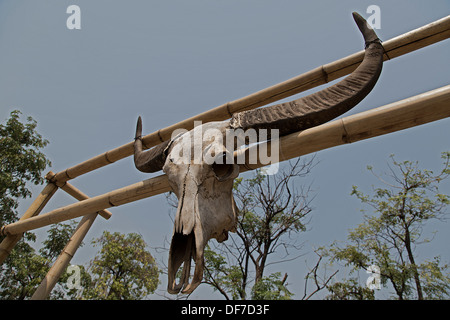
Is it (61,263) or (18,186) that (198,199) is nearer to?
(61,263)

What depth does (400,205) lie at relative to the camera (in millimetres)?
9211

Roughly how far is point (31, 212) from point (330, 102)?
202 inches

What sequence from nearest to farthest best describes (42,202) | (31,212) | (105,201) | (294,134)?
(294,134)
(105,201)
(31,212)
(42,202)

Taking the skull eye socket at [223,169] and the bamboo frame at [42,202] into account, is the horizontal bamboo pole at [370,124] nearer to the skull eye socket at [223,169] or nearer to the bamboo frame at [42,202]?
the skull eye socket at [223,169]

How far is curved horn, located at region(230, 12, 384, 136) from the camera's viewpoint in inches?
75.0

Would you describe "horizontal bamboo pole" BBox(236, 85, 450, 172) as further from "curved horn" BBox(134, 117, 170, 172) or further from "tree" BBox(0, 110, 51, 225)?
"tree" BBox(0, 110, 51, 225)

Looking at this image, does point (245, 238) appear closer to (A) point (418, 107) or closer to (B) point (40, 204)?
(B) point (40, 204)

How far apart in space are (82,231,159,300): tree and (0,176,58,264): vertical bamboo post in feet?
22.9

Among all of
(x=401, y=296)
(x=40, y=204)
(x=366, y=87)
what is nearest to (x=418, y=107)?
(x=366, y=87)

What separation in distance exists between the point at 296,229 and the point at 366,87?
790 cm

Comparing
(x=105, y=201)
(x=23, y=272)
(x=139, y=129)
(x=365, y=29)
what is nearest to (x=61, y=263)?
(x=105, y=201)

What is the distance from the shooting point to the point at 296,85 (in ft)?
10.8
